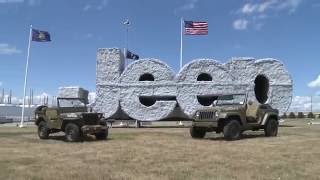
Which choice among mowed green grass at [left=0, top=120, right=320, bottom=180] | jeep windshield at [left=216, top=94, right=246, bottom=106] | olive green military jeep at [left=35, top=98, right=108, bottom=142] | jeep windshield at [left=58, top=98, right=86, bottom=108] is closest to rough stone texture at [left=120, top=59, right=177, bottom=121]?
olive green military jeep at [left=35, top=98, right=108, bottom=142]

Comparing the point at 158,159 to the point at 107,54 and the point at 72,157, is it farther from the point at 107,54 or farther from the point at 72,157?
the point at 107,54

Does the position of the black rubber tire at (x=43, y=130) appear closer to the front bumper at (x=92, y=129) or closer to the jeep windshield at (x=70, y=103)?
the jeep windshield at (x=70, y=103)

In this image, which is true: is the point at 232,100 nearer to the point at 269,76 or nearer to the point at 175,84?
the point at 175,84

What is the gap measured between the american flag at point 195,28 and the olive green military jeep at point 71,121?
20.1m

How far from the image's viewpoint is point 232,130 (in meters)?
22.4

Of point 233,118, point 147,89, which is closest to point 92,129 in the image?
point 233,118

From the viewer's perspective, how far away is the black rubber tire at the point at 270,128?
24391mm

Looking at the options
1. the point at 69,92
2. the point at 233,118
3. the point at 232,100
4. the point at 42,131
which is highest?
the point at 69,92

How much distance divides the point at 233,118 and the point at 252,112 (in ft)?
5.74

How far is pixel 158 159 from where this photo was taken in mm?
14547

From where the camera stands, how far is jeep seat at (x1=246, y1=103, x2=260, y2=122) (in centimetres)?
2378

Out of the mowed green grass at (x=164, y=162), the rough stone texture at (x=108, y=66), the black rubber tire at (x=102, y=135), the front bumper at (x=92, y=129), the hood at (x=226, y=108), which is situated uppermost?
the rough stone texture at (x=108, y=66)

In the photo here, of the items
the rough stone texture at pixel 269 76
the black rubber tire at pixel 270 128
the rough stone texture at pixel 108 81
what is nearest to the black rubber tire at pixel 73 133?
the black rubber tire at pixel 270 128

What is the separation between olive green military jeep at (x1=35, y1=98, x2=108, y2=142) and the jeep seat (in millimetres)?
6548
